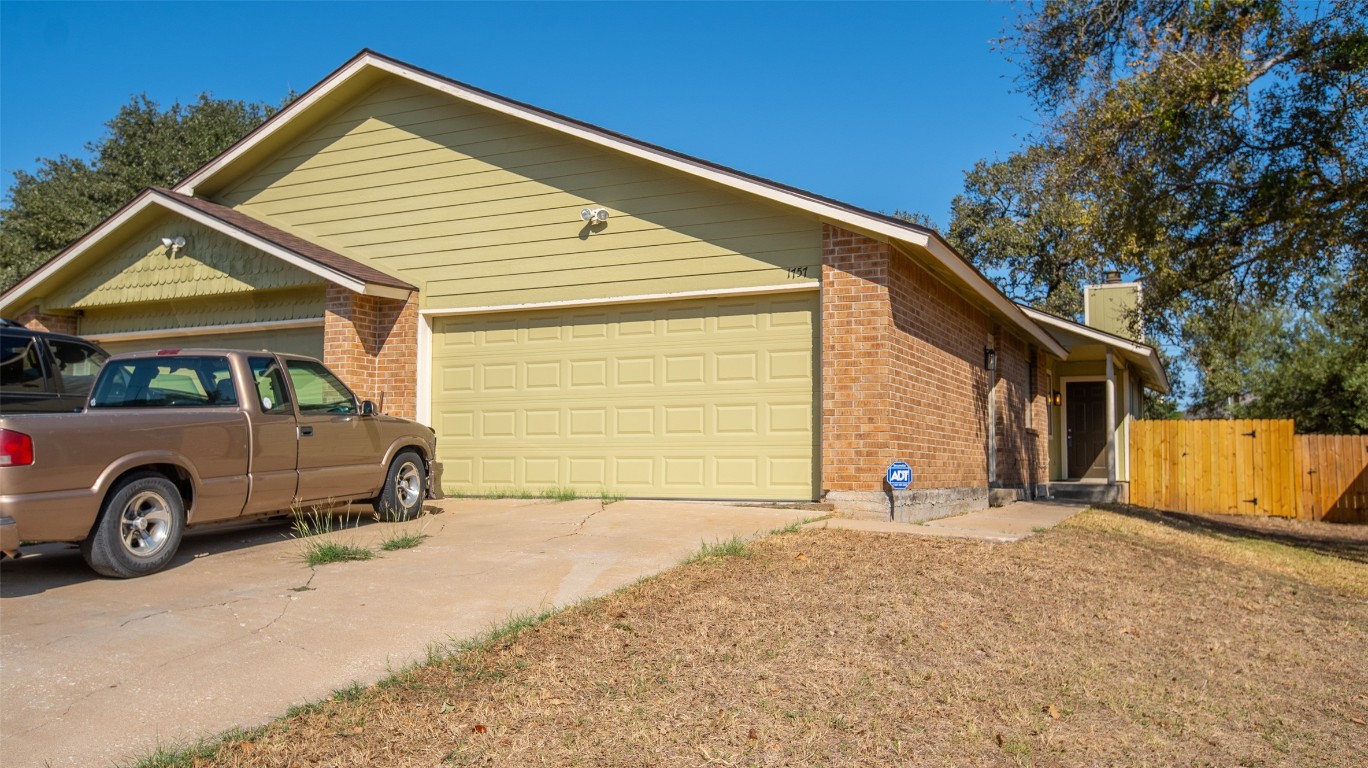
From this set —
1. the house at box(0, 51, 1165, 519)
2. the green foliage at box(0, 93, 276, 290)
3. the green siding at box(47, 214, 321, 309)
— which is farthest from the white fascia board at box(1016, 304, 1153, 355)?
the green foliage at box(0, 93, 276, 290)

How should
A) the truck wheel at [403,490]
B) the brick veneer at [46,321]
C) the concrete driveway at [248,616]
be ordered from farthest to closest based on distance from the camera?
the brick veneer at [46,321] < the truck wheel at [403,490] < the concrete driveway at [248,616]

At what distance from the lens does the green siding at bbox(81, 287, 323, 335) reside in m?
13.1

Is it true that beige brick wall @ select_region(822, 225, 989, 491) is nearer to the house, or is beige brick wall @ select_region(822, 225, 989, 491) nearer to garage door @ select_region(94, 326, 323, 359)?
the house

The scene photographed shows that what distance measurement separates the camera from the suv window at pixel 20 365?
9.00 m

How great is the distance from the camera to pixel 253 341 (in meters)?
13.6

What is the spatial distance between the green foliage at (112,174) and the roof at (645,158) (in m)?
17.7

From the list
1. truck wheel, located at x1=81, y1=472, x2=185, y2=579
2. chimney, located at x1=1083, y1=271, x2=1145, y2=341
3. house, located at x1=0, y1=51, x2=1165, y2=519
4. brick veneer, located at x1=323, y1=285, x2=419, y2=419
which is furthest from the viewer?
chimney, located at x1=1083, y1=271, x2=1145, y2=341

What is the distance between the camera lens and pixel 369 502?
9.40 metres

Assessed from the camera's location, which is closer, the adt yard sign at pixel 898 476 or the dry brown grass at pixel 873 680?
the dry brown grass at pixel 873 680

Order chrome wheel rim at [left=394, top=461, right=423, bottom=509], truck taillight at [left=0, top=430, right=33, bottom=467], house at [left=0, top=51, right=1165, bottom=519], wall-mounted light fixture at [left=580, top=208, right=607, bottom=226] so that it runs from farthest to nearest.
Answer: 1. wall-mounted light fixture at [left=580, top=208, right=607, bottom=226]
2. house at [left=0, top=51, right=1165, bottom=519]
3. chrome wheel rim at [left=394, top=461, right=423, bottom=509]
4. truck taillight at [left=0, top=430, right=33, bottom=467]

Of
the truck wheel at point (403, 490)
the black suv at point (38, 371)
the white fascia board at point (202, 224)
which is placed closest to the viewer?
the black suv at point (38, 371)

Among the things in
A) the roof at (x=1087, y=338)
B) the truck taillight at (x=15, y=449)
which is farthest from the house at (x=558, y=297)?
the truck taillight at (x=15, y=449)

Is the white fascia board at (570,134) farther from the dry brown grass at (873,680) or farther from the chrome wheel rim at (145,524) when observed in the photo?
the chrome wheel rim at (145,524)

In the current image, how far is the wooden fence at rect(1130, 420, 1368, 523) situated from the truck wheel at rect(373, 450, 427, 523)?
15574 mm
